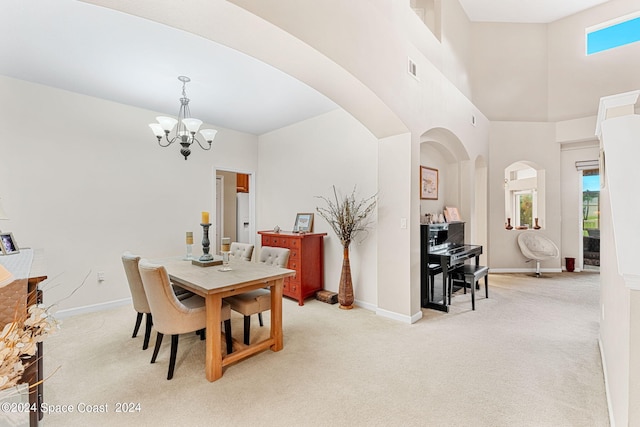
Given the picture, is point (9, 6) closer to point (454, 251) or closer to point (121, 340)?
point (121, 340)

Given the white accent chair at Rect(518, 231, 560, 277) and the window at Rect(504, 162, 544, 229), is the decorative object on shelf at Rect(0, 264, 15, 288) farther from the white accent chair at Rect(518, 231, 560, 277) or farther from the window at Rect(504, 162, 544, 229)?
the window at Rect(504, 162, 544, 229)

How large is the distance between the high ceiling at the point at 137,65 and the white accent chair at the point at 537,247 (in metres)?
5.01

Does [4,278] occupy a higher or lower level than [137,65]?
lower

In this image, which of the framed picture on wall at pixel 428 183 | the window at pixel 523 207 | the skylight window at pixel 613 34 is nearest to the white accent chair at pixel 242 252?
the framed picture on wall at pixel 428 183

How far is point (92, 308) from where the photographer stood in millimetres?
3773

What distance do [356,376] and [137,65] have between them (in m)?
3.62

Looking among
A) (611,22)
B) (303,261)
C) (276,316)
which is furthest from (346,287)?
(611,22)

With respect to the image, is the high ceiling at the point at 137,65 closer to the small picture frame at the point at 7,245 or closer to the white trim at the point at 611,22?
the small picture frame at the point at 7,245

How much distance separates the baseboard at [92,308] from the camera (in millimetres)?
3549

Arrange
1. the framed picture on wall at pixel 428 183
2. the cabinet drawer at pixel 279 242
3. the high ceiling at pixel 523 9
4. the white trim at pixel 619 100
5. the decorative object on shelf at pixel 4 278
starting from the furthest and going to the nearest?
the high ceiling at pixel 523 9 < the framed picture on wall at pixel 428 183 < the cabinet drawer at pixel 279 242 < the white trim at pixel 619 100 < the decorative object on shelf at pixel 4 278

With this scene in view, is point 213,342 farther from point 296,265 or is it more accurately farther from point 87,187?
point 87,187

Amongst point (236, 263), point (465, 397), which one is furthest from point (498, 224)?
point (236, 263)

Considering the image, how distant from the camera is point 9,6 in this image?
212 cm

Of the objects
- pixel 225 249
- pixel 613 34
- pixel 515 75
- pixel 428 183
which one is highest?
pixel 613 34
